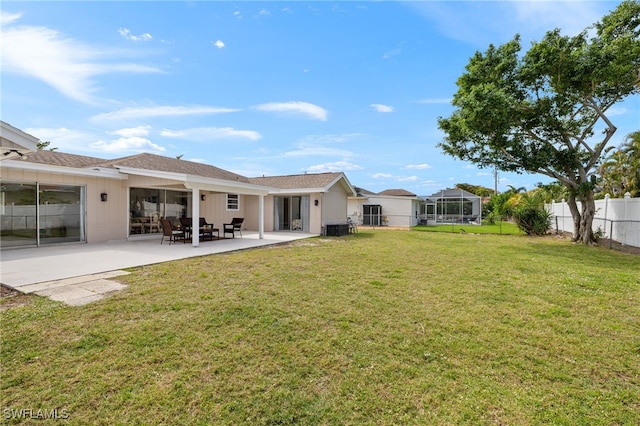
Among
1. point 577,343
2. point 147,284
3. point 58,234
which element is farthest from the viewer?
point 58,234

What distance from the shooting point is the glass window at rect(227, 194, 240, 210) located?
17828mm

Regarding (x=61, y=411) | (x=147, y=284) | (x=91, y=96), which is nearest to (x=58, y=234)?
(x=91, y=96)

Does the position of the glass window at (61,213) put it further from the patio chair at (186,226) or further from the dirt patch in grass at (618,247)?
the dirt patch in grass at (618,247)

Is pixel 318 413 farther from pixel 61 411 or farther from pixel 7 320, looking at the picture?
pixel 7 320

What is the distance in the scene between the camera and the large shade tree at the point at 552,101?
1141cm

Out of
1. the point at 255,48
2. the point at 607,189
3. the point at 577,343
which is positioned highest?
the point at 255,48

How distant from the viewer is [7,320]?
4051 mm

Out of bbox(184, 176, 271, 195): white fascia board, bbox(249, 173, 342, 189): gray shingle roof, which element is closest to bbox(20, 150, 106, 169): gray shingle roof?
bbox(184, 176, 271, 195): white fascia board

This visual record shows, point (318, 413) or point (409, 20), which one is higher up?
point (409, 20)

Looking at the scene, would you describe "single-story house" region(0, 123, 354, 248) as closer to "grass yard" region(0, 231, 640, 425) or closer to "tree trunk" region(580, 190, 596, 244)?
"grass yard" region(0, 231, 640, 425)

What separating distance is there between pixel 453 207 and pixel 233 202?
74.9ft

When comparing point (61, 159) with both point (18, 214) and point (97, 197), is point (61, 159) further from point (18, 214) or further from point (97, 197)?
Answer: point (18, 214)

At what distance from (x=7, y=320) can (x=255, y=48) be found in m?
12.0

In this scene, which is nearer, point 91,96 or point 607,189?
point 91,96
